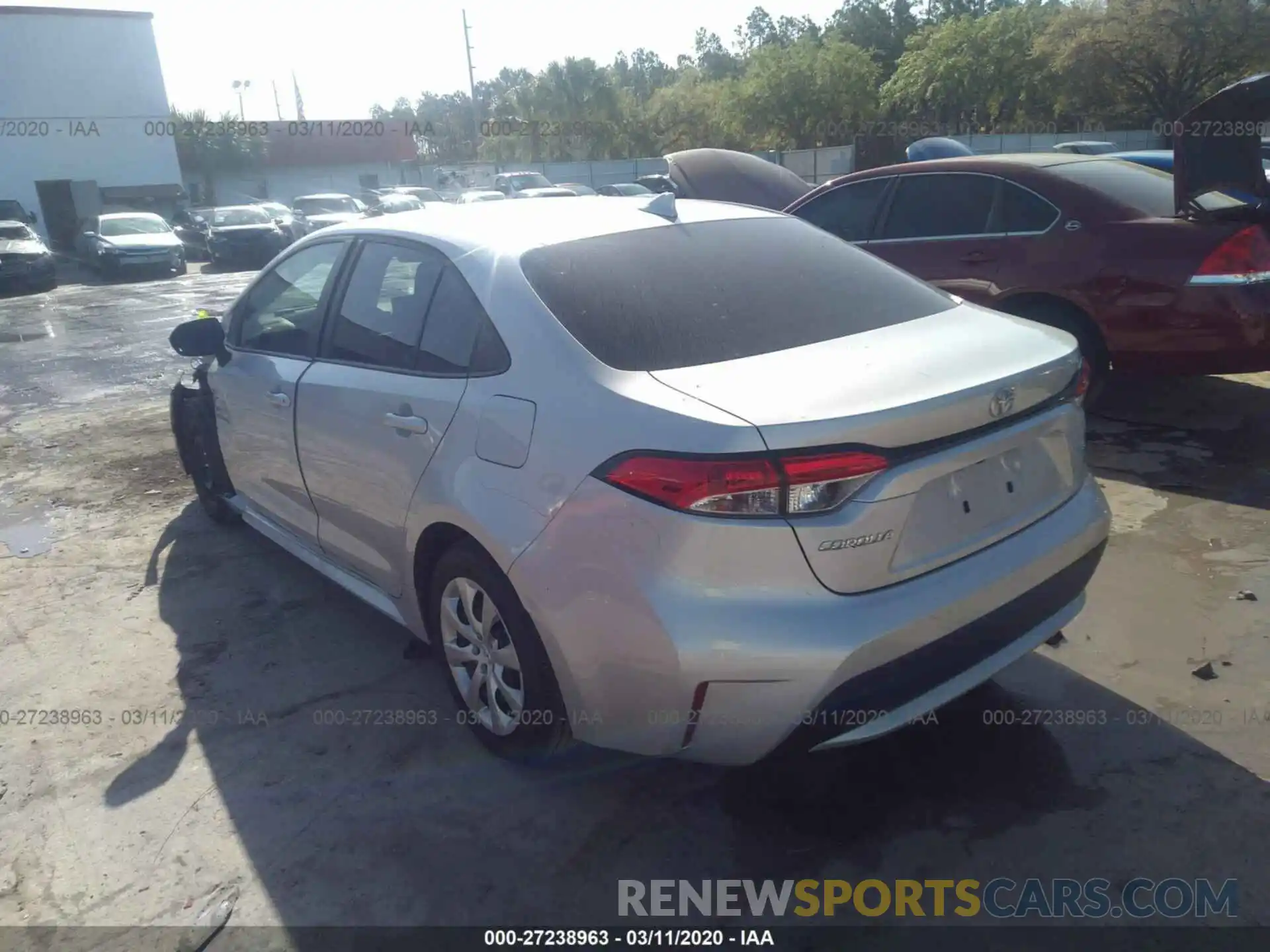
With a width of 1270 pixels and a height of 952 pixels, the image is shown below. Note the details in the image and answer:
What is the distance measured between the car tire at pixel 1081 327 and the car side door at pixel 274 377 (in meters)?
3.89

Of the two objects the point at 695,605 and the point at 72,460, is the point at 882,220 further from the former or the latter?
the point at 72,460

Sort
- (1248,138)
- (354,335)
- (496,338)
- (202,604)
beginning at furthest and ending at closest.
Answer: (1248,138) < (202,604) < (354,335) < (496,338)

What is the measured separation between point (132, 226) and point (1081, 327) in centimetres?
2268

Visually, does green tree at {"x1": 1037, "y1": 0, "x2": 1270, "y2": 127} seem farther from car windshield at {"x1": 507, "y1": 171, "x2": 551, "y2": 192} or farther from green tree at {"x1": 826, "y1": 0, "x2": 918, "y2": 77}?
green tree at {"x1": 826, "y1": 0, "x2": 918, "y2": 77}

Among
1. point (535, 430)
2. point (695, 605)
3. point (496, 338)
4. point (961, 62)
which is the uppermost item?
point (961, 62)

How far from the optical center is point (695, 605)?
2.23 meters

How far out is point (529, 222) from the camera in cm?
320

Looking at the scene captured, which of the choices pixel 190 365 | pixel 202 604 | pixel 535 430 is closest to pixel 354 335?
pixel 535 430

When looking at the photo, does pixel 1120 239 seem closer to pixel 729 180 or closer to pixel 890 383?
pixel 890 383

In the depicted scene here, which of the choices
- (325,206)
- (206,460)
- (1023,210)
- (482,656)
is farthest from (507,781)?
(325,206)

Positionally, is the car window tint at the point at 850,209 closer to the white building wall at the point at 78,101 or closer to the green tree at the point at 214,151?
the white building wall at the point at 78,101

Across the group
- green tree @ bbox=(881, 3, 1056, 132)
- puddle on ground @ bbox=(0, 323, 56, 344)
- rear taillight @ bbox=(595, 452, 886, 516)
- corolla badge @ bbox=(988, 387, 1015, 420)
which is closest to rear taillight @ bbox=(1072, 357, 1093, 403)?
corolla badge @ bbox=(988, 387, 1015, 420)

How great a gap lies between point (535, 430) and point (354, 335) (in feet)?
4.10

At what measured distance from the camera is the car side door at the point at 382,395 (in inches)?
117
